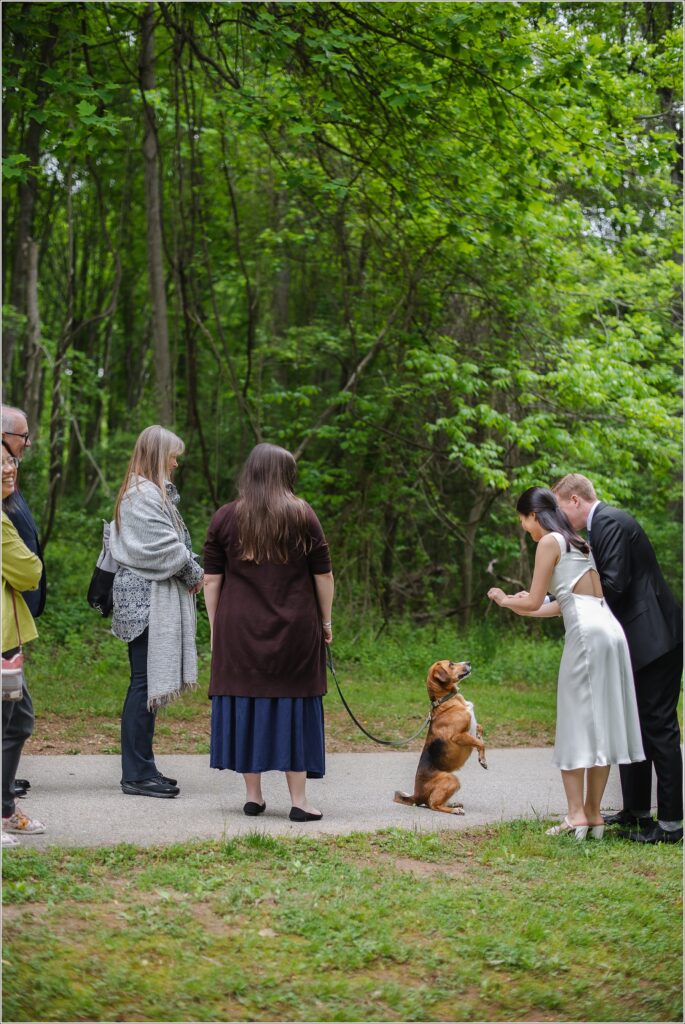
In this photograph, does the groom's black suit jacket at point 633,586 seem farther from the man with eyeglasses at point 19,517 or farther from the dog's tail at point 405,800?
the man with eyeglasses at point 19,517

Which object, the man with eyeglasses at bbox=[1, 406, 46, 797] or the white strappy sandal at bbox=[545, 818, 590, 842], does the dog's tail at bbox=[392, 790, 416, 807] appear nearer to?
the white strappy sandal at bbox=[545, 818, 590, 842]

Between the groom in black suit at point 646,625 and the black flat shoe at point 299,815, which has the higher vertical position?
the groom in black suit at point 646,625

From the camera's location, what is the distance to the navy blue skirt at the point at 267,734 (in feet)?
19.9

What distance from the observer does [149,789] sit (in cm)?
654

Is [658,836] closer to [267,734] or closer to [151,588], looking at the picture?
[267,734]

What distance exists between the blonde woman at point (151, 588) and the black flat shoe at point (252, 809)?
1.82 ft

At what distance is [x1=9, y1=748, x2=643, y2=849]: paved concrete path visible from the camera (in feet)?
19.1

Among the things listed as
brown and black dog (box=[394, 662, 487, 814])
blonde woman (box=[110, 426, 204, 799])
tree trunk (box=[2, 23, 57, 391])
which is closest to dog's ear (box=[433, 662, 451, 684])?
brown and black dog (box=[394, 662, 487, 814])

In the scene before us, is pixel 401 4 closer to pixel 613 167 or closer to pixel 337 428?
pixel 613 167

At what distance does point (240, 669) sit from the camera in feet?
20.1

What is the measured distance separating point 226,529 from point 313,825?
5.67 feet

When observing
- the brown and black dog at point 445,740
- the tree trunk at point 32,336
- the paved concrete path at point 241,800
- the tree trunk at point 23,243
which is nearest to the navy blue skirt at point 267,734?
the paved concrete path at point 241,800

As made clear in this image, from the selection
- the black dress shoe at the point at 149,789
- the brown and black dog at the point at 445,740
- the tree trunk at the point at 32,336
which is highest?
the tree trunk at the point at 32,336

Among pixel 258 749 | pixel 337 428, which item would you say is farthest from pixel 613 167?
pixel 258 749
